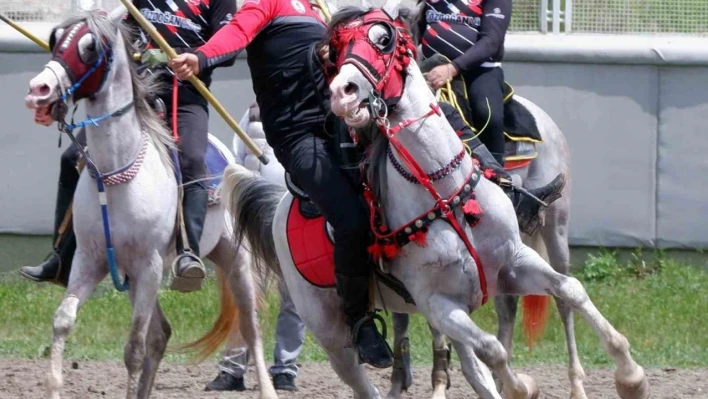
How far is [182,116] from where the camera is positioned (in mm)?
6785

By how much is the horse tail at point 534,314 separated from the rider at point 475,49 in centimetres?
96

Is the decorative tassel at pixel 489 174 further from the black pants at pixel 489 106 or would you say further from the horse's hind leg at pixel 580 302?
the black pants at pixel 489 106

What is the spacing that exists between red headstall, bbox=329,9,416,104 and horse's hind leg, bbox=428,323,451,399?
2.37m

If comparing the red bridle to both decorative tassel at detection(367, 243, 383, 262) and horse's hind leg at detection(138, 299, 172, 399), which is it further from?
horse's hind leg at detection(138, 299, 172, 399)

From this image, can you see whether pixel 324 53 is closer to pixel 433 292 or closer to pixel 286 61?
pixel 286 61

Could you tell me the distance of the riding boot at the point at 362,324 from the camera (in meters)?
5.20

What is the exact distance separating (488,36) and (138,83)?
1996 mm

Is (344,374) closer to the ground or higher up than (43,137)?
higher up

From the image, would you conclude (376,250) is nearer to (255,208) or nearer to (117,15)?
(255,208)

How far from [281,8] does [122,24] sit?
56.0 inches

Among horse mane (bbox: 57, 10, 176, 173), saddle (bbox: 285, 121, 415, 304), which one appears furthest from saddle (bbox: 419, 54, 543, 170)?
saddle (bbox: 285, 121, 415, 304)

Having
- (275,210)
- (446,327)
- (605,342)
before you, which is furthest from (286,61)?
(605,342)

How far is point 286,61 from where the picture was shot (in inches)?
210

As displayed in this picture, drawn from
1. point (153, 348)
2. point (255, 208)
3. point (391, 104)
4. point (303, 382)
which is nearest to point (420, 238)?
point (391, 104)
